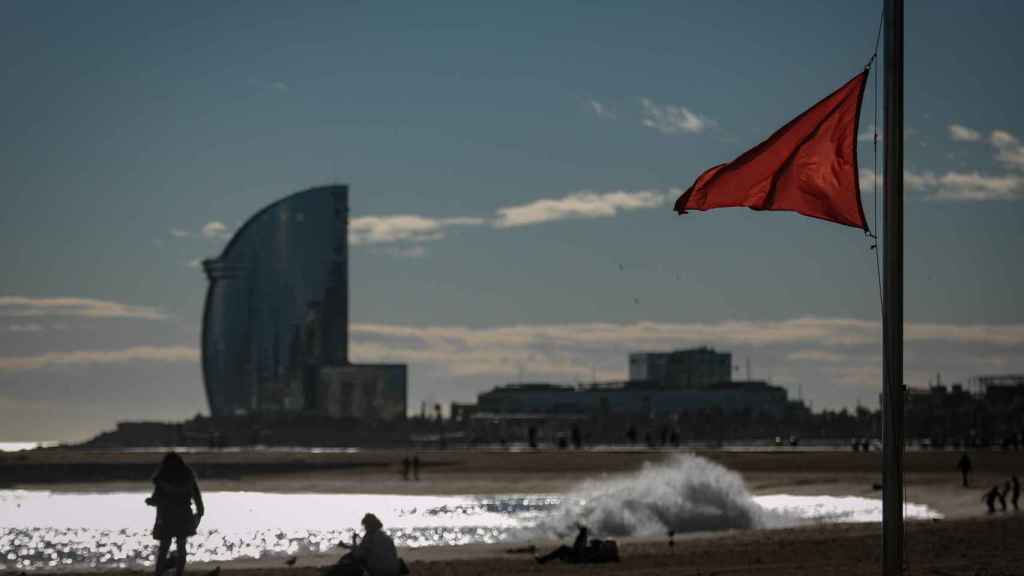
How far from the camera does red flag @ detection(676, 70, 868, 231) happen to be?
12836mm

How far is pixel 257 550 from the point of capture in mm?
34188

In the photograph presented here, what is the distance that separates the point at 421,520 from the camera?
149 ft

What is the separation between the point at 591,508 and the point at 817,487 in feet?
73.5

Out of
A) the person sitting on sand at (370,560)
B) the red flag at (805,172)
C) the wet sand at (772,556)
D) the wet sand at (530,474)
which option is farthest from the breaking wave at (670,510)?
the red flag at (805,172)

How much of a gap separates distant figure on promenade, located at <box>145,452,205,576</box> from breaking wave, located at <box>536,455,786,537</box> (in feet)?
58.5

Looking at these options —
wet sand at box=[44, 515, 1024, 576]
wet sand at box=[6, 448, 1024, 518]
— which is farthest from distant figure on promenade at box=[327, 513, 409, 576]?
wet sand at box=[6, 448, 1024, 518]

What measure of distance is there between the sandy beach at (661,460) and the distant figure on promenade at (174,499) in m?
6.72

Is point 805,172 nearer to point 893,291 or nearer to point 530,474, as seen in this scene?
point 893,291

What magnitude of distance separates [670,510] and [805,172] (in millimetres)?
28262

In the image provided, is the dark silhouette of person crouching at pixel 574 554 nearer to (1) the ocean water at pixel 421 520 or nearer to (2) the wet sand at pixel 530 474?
(1) the ocean water at pixel 421 520

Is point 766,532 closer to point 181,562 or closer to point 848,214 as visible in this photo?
point 181,562

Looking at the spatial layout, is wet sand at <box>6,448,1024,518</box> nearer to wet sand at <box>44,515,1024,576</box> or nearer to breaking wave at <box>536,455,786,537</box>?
breaking wave at <box>536,455,786,537</box>

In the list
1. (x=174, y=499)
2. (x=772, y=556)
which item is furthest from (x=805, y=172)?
(x=772, y=556)

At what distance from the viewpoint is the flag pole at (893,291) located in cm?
1168
